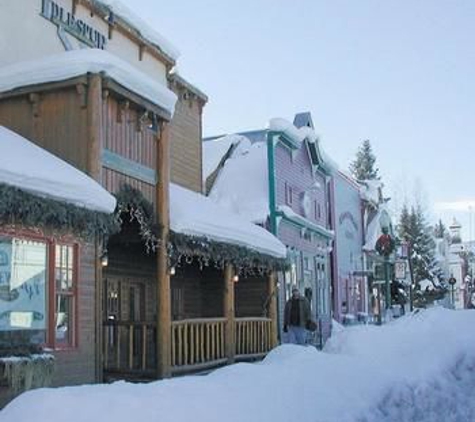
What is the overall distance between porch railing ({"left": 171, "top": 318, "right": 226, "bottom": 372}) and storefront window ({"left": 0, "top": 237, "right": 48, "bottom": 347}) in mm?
3331

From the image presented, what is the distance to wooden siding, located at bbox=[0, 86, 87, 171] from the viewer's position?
12055 millimetres

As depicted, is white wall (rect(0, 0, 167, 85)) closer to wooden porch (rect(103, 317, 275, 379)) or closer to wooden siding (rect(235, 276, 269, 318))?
wooden porch (rect(103, 317, 275, 379))

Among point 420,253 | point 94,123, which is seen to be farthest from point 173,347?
point 420,253

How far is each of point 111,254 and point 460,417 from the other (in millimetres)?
9238

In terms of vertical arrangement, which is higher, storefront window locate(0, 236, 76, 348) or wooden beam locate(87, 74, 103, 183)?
wooden beam locate(87, 74, 103, 183)

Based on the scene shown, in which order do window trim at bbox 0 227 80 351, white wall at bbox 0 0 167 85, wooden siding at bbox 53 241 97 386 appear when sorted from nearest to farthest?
window trim at bbox 0 227 80 351, wooden siding at bbox 53 241 97 386, white wall at bbox 0 0 167 85

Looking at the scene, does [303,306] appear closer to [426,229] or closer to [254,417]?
[254,417]

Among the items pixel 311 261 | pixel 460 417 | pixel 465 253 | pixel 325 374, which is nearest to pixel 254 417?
pixel 325 374

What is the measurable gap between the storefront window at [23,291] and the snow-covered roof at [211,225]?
129 inches

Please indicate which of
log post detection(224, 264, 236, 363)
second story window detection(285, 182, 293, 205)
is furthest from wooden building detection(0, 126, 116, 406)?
second story window detection(285, 182, 293, 205)

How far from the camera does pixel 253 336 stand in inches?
701

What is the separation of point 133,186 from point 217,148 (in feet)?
41.5

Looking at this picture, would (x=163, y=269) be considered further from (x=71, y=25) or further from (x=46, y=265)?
(x=71, y=25)

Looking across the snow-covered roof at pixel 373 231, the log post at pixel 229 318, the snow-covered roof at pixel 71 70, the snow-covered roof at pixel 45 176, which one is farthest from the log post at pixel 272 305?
the snow-covered roof at pixel 373 231
